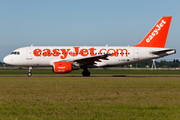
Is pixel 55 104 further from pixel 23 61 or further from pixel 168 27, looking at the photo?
pixel 168 27

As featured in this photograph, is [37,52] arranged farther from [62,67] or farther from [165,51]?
[165,51]

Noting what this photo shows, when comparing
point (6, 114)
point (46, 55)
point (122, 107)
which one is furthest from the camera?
point (46, 55)

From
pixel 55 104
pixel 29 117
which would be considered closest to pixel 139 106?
pixel 55 104

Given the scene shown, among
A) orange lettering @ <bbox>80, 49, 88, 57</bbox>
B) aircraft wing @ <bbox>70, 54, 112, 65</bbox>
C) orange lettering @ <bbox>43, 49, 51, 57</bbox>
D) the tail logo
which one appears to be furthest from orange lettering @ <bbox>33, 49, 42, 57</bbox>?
the tail logo

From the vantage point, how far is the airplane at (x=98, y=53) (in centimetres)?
3064

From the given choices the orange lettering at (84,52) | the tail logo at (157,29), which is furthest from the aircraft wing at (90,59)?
the tail logo at (157,29)

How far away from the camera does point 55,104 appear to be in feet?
31.2

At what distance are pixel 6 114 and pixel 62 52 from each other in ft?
76.3

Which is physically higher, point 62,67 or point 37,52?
point 37,52

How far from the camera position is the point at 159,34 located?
3200cm

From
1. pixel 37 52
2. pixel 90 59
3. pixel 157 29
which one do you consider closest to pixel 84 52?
pixel 90 59

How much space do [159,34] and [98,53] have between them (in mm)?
8733

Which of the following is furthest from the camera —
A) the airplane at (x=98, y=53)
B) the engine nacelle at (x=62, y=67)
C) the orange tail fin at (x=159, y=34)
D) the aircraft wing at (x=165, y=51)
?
the orange tail fin at (x=159, y=34)

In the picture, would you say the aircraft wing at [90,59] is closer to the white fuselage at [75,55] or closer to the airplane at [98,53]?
the airplane at [98,53]
